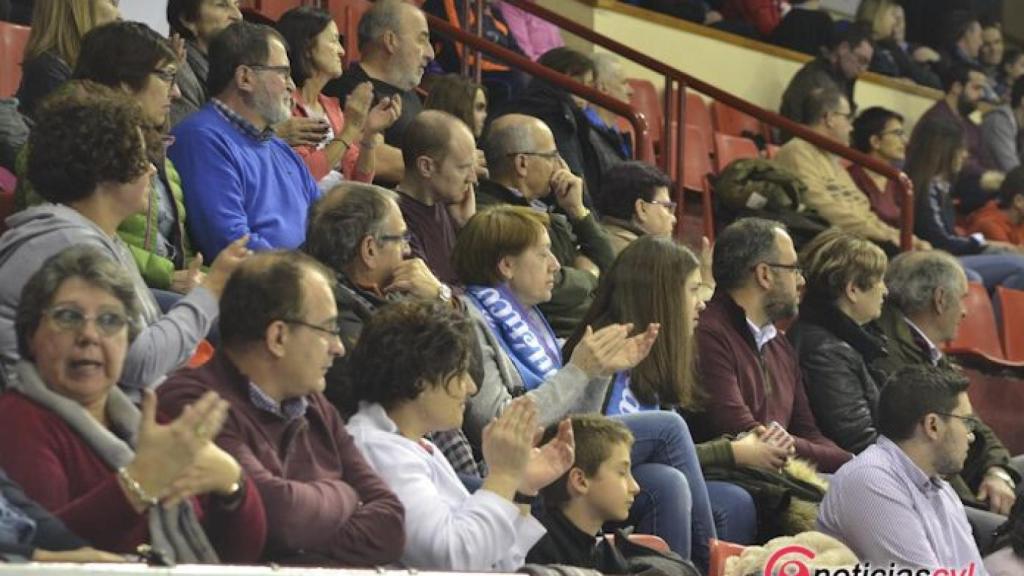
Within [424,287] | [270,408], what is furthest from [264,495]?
[424,287]

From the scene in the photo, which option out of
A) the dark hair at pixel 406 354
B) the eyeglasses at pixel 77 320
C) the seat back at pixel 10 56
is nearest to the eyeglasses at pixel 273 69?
the seat back at pixel 10 56

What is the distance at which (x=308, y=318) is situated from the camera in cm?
400

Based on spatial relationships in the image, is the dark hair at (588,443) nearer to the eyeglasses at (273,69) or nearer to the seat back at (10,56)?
the eyeglasses at (273,69)

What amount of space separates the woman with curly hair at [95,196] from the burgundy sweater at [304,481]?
0.89 feet

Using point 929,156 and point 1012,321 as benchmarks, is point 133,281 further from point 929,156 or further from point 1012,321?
point 929,156

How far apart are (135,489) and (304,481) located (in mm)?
576

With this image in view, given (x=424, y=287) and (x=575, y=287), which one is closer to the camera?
(x=424, y=287)

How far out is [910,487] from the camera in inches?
218

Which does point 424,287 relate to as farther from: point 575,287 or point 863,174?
point 863,174

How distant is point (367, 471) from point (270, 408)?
0.78ft

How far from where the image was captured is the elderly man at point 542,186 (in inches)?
266

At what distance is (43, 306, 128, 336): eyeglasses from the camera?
11.9 feet

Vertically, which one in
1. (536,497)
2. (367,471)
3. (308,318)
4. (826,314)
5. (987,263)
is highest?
(308,318)

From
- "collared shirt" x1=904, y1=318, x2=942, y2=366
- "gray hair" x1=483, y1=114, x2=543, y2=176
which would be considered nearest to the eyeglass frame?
"gray hair" x1=483, y1=114, x2=543, y2=176
